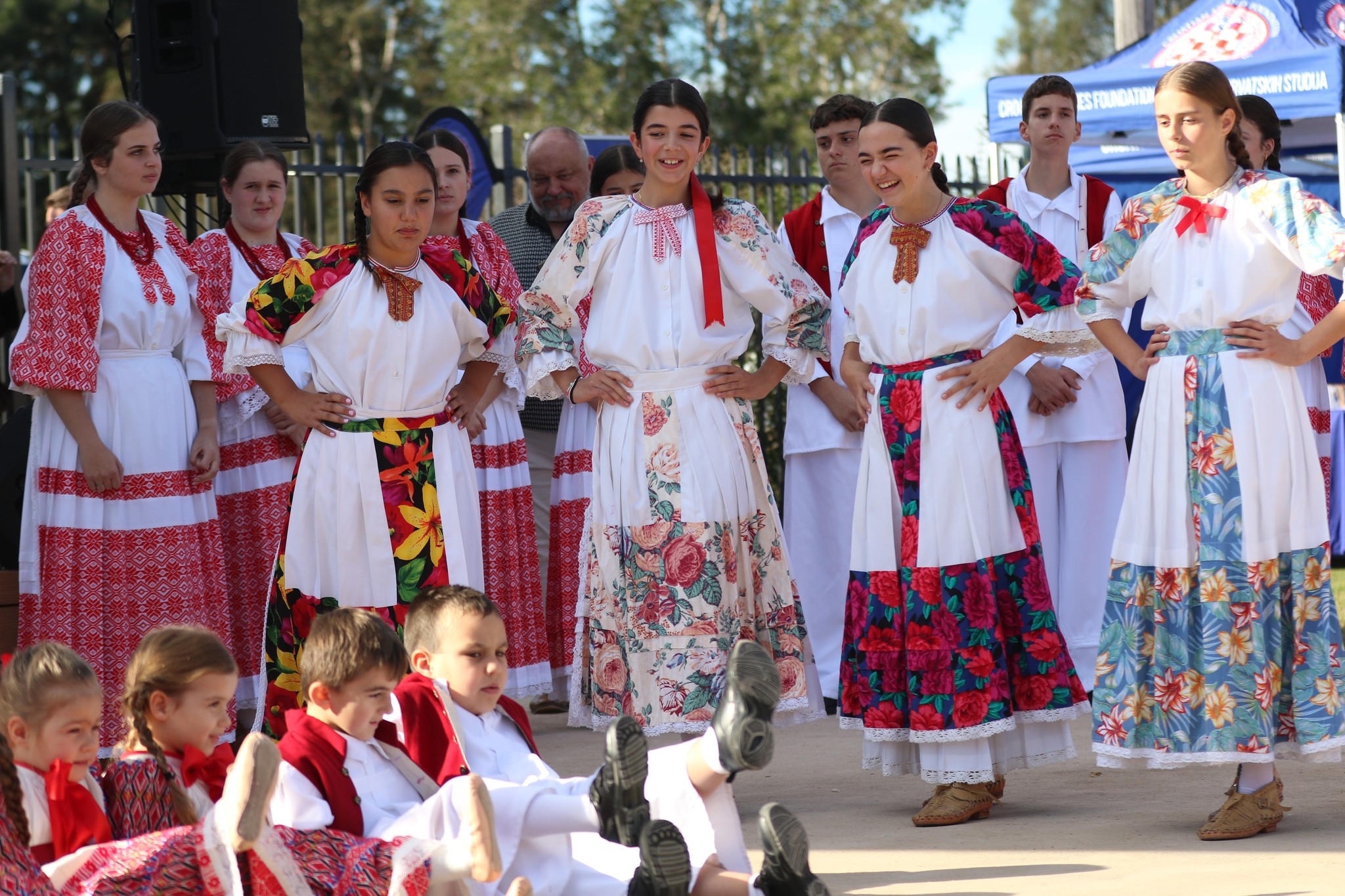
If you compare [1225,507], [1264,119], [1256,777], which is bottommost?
[1256,777]

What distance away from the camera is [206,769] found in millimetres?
3275

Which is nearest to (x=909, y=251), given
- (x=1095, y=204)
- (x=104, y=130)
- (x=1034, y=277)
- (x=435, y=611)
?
(x=1034, y=277)

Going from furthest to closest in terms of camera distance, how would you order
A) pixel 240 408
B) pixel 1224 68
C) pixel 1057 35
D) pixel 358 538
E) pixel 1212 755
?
1. pixel 1057 35
2. pixel 1224 68
3. pixel 240 408
4. pixel 358 538
5. pixel 1212 755

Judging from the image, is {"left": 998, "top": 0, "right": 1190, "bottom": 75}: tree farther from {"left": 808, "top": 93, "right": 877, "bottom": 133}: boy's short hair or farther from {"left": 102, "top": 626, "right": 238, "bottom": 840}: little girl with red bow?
{"left": 102, "top": 626, "right": 238, "bottom": 840}: little girl with red bow

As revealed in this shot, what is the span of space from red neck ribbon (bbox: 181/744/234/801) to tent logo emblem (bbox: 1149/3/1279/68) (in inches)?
247

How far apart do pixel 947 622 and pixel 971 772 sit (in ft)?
1.25

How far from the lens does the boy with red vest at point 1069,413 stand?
6.06 m

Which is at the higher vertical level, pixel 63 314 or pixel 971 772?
pixel 63 314

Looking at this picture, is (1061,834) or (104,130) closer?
(1061,834)

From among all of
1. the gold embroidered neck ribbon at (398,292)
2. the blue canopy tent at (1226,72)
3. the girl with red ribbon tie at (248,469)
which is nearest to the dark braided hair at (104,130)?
the girl with red ribbon tie at (248,469)

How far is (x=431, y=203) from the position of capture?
435 centimetres

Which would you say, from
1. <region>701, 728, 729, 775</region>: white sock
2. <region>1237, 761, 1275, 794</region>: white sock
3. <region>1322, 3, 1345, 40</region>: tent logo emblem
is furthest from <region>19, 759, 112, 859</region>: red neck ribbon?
<region>1322, 3, 1345, 40</region>: tent logo emblem

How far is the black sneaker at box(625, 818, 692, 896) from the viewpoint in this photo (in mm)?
2828

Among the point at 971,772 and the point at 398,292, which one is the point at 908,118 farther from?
the point at 971,772
